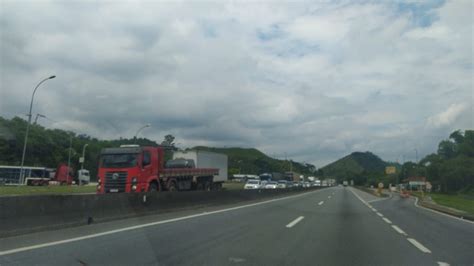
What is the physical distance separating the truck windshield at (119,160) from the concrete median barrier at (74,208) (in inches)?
160

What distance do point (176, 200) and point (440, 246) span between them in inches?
531

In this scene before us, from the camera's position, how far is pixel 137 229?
45.0ft

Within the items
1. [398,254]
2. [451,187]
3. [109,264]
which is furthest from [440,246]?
[451,187]

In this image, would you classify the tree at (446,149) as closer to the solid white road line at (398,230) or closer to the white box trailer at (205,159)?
the white box trailer at (205,159)

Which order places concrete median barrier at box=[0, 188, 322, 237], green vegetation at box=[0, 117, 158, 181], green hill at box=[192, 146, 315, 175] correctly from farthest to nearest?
green hill at box=[192, 146, 315, 175], green vegetation at box=[0, 117, 158, 181], concrete median barrier at box=[0, 188, 322, 237]

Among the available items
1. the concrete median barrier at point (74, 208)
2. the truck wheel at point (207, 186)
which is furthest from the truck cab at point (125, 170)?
the truck wheel at point (207, 186)

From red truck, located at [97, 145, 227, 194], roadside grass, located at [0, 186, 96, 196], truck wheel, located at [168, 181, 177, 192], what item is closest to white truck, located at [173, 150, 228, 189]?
roadside grass, located at [0, 186, 96, 196]

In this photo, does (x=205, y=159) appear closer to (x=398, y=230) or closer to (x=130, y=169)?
(x=130, y=169)

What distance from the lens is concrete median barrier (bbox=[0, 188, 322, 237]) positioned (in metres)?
11.9

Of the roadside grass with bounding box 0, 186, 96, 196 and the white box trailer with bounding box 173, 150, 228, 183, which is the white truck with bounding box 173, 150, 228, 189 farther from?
the roadside grass with bounding box 0, 186, 96, 196

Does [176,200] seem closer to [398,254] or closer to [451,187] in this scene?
Answer: [398,254]

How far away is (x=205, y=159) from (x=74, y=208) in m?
29.0

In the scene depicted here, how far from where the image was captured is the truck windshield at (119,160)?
26.4 meters

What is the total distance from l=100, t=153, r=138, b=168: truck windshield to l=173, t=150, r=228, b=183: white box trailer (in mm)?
14159
